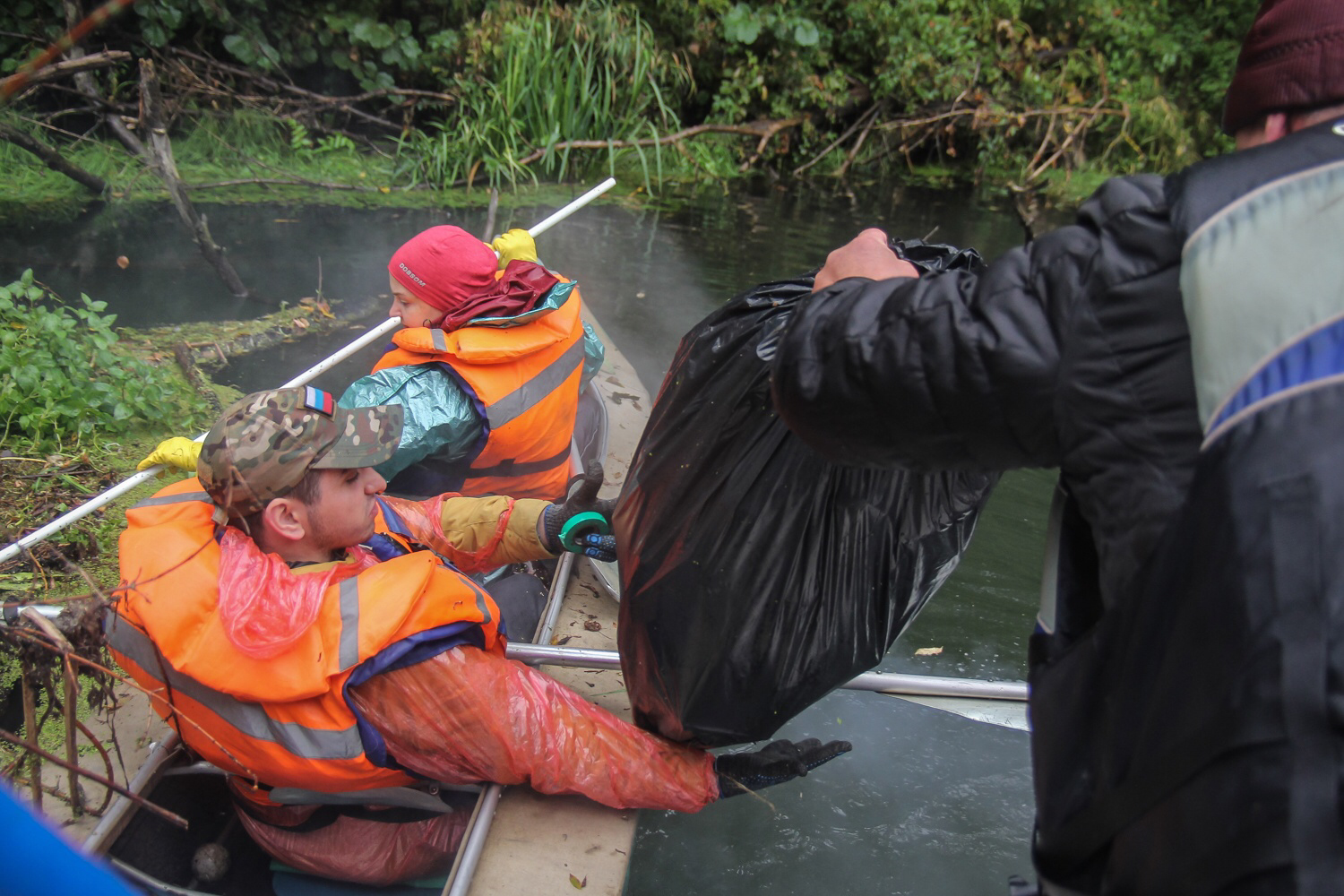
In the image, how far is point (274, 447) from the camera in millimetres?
1863

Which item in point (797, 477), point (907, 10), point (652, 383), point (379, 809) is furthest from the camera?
point (907, 10)

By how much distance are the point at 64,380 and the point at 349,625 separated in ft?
7.71

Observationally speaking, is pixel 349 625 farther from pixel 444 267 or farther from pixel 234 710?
pixel 444 267

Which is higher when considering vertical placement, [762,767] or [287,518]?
[287,518]

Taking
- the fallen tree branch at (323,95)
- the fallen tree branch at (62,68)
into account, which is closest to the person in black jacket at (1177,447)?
the fallen tree branch at (62,68)

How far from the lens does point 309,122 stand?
7910mm

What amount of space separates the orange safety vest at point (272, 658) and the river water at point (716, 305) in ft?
2.48

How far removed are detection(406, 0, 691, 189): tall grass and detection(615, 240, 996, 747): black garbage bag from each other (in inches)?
231

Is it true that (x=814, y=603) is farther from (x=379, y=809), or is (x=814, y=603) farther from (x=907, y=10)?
(x=907, y=10)

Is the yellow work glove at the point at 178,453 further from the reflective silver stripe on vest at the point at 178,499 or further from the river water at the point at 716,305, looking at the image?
the river water at the point at 716,305

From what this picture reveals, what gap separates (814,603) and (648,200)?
658 cm

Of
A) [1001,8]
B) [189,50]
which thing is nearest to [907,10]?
[1001,8]

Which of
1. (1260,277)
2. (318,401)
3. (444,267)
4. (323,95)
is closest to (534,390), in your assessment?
(444,267)

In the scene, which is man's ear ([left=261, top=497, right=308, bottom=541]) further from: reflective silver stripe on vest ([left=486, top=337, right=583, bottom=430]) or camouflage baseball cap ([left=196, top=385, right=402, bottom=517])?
reflective silver stripe on vest ([left=486, top=337, right=583, bottom=430])
